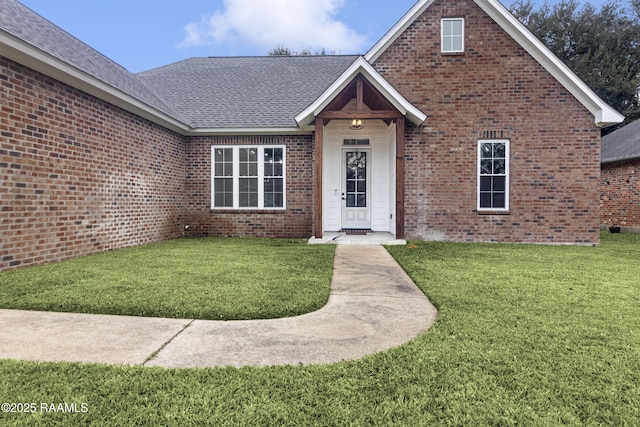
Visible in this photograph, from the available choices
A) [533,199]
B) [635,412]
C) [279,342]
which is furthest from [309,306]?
[533,199]

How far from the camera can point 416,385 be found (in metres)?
1.95

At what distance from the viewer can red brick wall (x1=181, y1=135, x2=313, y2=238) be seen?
10.1m

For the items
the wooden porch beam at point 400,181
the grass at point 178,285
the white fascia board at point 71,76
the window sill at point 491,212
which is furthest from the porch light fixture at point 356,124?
the white fascia board at point 71,76

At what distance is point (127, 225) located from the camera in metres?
7.96

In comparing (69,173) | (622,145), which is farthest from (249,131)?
(622,145)

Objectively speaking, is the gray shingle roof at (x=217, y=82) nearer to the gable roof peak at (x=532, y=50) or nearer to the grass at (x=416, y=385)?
the gable roof peak at (x=532, y=50)

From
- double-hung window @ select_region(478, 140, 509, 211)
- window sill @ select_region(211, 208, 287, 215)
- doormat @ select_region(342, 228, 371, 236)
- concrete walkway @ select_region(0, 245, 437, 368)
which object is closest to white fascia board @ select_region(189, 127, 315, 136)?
window sill @ select_region(211, 208, 287, 215)

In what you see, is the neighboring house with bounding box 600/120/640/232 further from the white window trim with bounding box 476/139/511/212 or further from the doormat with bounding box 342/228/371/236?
the doormat with bounding box 342/228/371/236

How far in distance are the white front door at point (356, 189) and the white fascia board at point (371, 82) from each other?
230 cm

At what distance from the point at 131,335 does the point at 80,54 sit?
716 centimetres

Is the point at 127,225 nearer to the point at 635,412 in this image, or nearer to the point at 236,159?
the point at 236,159

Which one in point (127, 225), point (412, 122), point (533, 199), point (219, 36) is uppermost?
point (219, 36)

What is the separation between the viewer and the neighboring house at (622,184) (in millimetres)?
13055

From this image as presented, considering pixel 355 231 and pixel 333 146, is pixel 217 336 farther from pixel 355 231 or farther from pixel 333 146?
pixel 333 146
